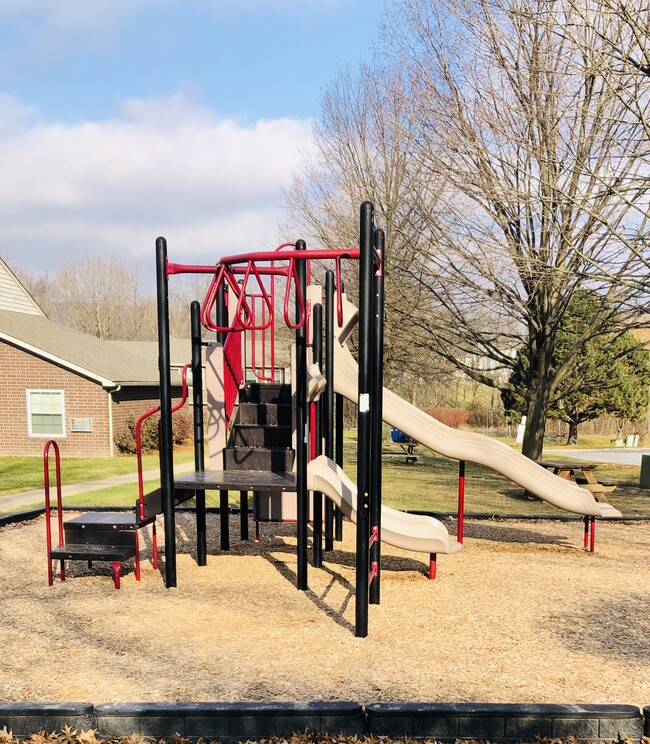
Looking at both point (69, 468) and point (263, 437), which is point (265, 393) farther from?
point (69, 468)

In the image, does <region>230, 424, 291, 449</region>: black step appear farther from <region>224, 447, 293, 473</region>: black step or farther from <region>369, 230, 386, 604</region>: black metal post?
<region>369, 230, 386, 604</region>: black metal post

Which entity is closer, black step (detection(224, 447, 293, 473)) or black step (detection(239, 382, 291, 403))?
black step (detection(224, 447, 293, 473))

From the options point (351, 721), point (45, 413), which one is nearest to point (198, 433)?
point (351, 721)

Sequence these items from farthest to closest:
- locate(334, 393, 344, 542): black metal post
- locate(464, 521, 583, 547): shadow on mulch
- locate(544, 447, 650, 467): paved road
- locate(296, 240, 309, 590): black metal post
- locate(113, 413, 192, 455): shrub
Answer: locate(544, 447, 650, 467): paved road, locate(113, 413, 192, 455): shrub, locate(464, 521, 583, 547): shadow on mulch, locate(334, 393, 344, 542): black metal post, locate(296, 240, 309, 590): black metal post

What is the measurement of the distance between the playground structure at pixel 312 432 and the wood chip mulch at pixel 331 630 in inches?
14.1

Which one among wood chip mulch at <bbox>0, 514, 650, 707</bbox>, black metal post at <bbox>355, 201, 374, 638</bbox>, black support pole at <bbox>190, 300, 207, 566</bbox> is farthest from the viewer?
black support pole at <bbox>190, 300, 207, 566</bbox>

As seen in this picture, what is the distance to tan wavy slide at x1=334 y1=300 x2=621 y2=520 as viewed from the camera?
6879 millimetres

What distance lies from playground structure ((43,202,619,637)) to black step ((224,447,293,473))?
0.04 feet

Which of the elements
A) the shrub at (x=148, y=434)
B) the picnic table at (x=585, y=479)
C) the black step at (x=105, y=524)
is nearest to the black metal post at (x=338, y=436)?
the black step at (x=105, y=524)

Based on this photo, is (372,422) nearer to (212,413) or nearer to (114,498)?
(212,413)

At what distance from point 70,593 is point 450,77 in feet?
29.4

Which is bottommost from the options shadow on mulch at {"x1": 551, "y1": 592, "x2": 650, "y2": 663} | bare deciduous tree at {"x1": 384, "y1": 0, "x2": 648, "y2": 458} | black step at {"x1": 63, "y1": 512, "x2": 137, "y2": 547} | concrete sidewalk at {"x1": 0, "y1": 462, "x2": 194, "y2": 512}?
concrete sidewalk at {"x1": 0, "y1": 462, "x2": 194, "y2": 512}

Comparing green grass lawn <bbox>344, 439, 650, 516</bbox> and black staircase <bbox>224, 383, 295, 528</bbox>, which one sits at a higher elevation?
black staircase <bbox>224, 383, 295, 528</bbox>

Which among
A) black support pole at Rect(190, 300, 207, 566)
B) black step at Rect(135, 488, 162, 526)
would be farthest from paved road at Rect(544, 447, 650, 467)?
black step at Rect(135, 488, 162, 526)
